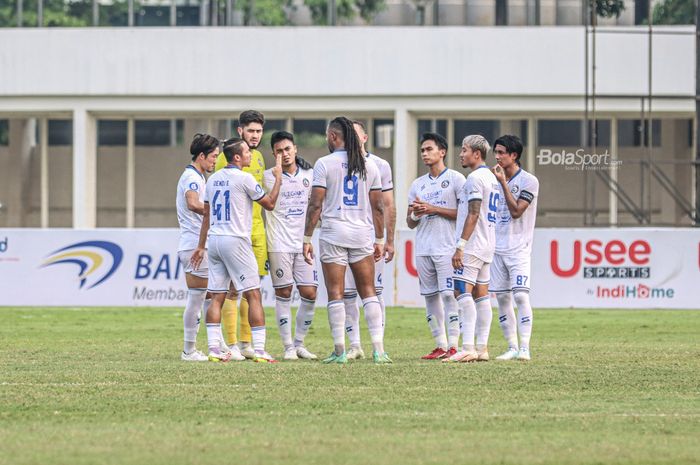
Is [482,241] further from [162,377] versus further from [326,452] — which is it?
[326,452]

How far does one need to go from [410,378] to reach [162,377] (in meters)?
1.91

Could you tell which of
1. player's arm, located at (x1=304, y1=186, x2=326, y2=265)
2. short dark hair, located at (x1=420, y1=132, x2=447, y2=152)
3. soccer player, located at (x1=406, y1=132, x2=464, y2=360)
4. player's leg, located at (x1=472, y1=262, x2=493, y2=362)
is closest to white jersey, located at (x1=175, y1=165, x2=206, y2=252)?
player's arm, located at (x1=304, y1=186, x2=326, y2=265)

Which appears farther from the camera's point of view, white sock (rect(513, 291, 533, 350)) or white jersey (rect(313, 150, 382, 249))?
white sock (rect(513, 291, 533, 350))

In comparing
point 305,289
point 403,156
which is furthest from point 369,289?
point 403,156

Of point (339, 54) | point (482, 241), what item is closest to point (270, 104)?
point (339, 54)

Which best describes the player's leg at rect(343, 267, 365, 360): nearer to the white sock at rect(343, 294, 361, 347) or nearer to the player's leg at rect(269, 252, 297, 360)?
the white sock at rect(343, 294, 361, 347)

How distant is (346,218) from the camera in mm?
12656

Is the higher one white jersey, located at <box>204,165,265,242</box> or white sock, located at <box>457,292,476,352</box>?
white jersey, located at <box>204,165,265,242</box>

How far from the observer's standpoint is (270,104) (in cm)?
3669

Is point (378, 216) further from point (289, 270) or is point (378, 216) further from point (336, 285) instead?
point (289, 270)

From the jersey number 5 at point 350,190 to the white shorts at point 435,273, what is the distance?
1230 millimetres

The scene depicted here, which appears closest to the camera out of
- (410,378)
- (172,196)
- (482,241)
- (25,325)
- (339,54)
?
(410,378)

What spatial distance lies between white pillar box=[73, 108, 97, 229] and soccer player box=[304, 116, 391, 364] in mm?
25271

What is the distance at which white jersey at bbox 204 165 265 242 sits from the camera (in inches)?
499
